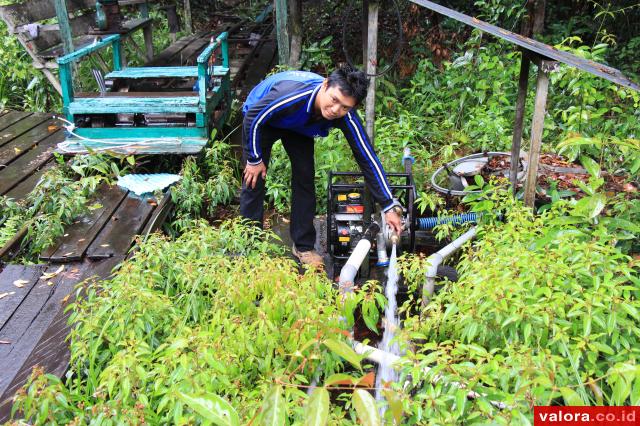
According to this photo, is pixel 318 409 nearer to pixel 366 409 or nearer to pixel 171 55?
pixel 366 409

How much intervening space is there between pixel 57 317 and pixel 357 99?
7.47 feet

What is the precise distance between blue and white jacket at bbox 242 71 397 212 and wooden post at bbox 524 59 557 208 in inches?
35.2

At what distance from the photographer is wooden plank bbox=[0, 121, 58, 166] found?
18.6 ft

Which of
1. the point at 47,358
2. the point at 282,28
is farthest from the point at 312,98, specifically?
the point at 282,28

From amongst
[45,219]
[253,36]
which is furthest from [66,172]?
[253,36]

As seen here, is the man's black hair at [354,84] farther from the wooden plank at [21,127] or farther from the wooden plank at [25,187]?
the wooden plank at [21,127]

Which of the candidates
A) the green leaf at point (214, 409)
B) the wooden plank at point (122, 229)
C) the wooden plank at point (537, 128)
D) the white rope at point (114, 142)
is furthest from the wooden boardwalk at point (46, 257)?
the wooden plank at point (537, 128)

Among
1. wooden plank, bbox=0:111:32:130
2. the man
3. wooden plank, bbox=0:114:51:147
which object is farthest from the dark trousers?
wooden plank, bbox=0:111:32:130

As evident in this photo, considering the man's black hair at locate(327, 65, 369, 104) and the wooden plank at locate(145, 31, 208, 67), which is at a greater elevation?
the man's black hair at locate(327, 65, 369, 104)

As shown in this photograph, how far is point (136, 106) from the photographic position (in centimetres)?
547

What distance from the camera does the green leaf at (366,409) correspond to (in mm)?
1349

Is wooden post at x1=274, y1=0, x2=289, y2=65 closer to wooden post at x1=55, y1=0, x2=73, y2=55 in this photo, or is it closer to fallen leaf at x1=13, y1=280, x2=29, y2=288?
wooden post at x1=55, y1=0, x2=73, y2=55

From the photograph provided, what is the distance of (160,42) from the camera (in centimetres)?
1078

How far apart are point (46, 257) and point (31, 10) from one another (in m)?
4.16
